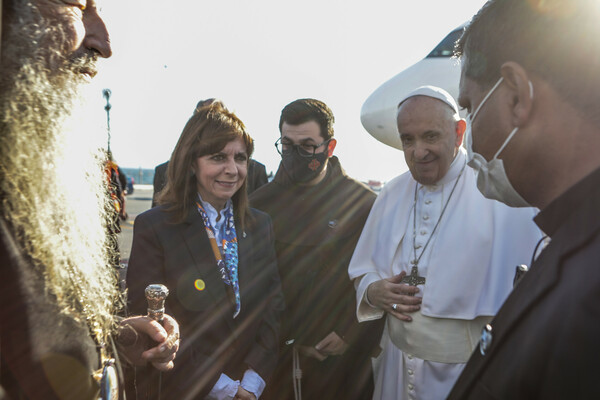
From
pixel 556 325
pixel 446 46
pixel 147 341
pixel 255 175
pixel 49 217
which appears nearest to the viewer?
pixel 556 325

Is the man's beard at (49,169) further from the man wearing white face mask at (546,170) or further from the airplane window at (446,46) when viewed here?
the airplane window at (446,46)

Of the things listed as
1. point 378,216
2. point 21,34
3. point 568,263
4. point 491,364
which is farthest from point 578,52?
point 378,216


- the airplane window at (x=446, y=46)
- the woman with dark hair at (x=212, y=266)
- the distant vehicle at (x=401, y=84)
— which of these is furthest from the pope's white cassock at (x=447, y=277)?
the airplane window at (x=446, y=46)

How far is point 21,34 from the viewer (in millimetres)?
1055

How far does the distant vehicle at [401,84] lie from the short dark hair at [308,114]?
5768mm

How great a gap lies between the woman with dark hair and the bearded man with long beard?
3.14 feet

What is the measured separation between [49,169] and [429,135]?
2.10 meters

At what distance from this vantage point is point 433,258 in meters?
2.39

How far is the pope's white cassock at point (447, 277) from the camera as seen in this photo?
2252mm

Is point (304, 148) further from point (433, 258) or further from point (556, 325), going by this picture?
point (556, 325)

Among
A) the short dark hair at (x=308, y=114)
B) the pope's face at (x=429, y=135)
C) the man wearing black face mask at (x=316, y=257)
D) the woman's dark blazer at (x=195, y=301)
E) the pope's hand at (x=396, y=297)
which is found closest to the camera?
the woman's dark blazer at (x=195, y=301)

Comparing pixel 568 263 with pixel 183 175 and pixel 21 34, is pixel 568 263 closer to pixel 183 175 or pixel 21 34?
pixel 21 34

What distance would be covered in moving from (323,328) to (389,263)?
808 mm

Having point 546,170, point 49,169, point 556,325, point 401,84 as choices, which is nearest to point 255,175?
point 49,169
